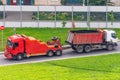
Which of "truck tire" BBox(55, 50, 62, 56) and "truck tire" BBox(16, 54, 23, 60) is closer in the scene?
"truck tire" BBox(16, 54, 23, 60)

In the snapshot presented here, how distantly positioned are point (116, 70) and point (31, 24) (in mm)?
19092

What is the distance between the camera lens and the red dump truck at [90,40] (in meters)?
42.1

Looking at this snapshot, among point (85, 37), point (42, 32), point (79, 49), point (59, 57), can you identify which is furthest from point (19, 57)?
point (42, 32)

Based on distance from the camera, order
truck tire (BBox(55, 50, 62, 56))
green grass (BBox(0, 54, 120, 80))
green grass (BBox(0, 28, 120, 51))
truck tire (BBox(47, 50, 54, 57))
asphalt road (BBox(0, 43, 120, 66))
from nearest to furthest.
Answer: green grass (BBox(0, 54, 120, 80)) < asphalt road (BBox(0, 43, 120, 66)) < truck tire (BBox(47, 50, 54, 57)) < truck tire (BBox(55, 50, 62, 56)) < green grass (BBox(0, 28, 120, 51))

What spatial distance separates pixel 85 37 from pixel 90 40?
0.59 meters

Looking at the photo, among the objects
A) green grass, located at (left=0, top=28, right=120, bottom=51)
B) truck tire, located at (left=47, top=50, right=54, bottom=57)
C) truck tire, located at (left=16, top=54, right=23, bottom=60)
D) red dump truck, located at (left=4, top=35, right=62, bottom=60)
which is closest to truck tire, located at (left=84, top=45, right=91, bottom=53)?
truck tire, located at (left=47, top=50, right=54, bottom=57)

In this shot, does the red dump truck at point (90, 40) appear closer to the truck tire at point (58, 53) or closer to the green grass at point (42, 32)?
the truck tire at point (58, 53)

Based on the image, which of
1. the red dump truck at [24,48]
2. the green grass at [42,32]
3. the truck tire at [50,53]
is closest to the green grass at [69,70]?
the red dump truck at [24,48]

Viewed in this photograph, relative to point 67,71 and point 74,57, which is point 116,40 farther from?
point 67,71

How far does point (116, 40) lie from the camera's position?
44188 mm

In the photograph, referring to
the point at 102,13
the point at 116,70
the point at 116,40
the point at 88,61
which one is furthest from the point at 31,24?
the point at 116,70

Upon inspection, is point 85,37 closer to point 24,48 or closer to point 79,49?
point 79,49

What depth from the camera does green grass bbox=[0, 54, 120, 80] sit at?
32281 millimetres

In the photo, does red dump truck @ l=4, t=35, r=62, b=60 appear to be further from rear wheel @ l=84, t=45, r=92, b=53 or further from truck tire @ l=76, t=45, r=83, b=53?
rear wheel @ l=84, t=45, r=92, b=53
